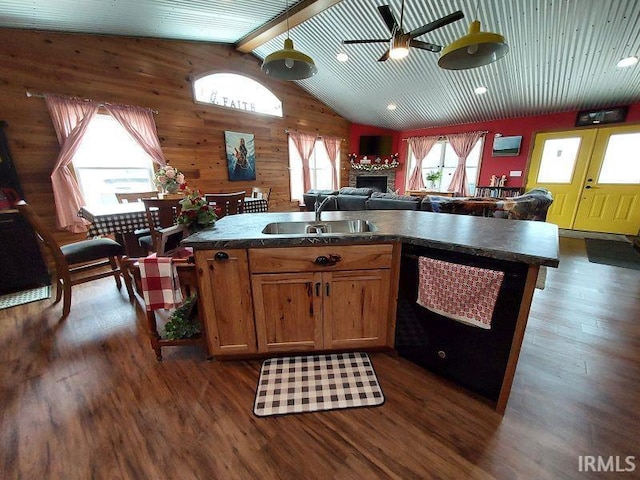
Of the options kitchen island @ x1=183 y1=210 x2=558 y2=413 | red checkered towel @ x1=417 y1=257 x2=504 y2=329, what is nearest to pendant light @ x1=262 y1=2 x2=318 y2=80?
kitchen island @ x1=183 y1=210 x2=558 y2=413

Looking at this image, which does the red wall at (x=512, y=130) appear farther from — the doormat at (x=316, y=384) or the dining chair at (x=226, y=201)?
the doormat at (x=316, y=384)

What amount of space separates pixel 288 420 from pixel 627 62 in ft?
19.3

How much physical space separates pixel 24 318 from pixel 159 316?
1.09m

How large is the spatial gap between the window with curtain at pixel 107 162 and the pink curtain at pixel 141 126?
0.08 m

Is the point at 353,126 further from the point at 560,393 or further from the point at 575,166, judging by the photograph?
the point at 560,393

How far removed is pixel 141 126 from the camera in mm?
3633

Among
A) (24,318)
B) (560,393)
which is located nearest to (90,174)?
(24,318)

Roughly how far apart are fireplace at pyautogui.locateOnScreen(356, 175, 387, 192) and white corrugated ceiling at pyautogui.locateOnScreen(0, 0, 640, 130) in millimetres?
2099

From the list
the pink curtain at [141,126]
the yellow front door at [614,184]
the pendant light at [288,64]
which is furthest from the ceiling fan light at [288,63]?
the yellow front door at [614,184]

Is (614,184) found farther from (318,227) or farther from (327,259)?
(327,259)

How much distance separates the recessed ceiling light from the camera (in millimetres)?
3359

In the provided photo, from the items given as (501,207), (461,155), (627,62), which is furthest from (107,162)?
(627,62)

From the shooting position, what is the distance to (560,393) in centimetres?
138

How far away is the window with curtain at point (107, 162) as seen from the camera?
334 cm
